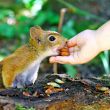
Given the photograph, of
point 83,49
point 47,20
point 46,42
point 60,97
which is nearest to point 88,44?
point 83,49

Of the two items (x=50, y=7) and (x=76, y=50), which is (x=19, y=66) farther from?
(x=50, y=7)

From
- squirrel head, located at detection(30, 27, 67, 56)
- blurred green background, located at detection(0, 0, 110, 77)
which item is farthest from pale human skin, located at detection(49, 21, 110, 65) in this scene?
blurred green background, located at detection(0, 0, 110, 77)

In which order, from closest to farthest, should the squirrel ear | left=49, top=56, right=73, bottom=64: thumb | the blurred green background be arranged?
left=49, top=56, right=73, bottom=64: thumb → the squirrel ear → the blurred green background

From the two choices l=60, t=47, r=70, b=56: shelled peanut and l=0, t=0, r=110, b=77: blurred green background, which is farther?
l=0, t=0, r=110, b=77: blurred green background

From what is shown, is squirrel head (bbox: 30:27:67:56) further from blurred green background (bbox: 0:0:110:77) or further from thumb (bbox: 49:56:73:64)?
blurred green background (bbox: 0:0:110:77)

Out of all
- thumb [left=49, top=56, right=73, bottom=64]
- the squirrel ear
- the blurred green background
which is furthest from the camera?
the blurred green background

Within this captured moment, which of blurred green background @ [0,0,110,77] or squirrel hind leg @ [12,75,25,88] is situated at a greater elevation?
Result: blurred green background @ [0,0,110,77]

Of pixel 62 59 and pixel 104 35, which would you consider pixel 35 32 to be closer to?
pixel 62 59

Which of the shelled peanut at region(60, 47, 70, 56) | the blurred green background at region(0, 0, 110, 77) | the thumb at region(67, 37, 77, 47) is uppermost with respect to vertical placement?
the blurred green background at region(0, 0, 110, 77)

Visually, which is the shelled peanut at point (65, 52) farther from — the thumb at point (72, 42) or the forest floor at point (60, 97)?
the forest floor at point (60, 97)

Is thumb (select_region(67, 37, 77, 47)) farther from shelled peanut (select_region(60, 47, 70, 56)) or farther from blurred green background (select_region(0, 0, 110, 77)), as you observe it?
blurred green background (select_region(0, 0, 110, 77))
